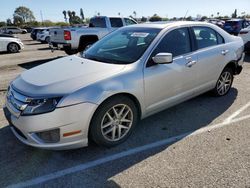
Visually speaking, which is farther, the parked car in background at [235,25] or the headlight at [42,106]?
the parked car in background at [235,25]

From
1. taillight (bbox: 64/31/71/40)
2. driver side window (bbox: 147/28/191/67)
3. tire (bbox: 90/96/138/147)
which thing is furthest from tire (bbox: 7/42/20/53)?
tire (bbox: 90/96/138/147)

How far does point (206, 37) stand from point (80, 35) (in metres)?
6.77

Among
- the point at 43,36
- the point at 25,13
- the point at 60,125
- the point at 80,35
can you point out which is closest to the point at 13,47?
the point at 80,35

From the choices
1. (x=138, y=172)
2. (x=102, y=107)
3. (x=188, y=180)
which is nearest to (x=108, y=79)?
(x=102, y=107)

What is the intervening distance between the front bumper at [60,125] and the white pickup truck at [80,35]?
769 centimetres

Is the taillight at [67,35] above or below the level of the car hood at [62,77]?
above

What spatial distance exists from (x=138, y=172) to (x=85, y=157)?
747 millimetres

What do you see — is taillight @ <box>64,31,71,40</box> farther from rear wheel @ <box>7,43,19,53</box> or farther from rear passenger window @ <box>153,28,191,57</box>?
rear passenger window @ <box>153,28,191,57</box>

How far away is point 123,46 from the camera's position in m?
4.17

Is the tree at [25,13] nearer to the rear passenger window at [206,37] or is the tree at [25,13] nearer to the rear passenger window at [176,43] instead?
the rear passenger window at [206,37]

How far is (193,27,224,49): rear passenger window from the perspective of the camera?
15.0ft

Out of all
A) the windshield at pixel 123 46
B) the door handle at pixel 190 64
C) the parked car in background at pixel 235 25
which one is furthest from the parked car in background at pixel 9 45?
the parked car in background at pixel 235 25

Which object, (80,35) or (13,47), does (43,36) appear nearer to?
(13,47)

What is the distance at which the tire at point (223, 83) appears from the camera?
5.18 m
